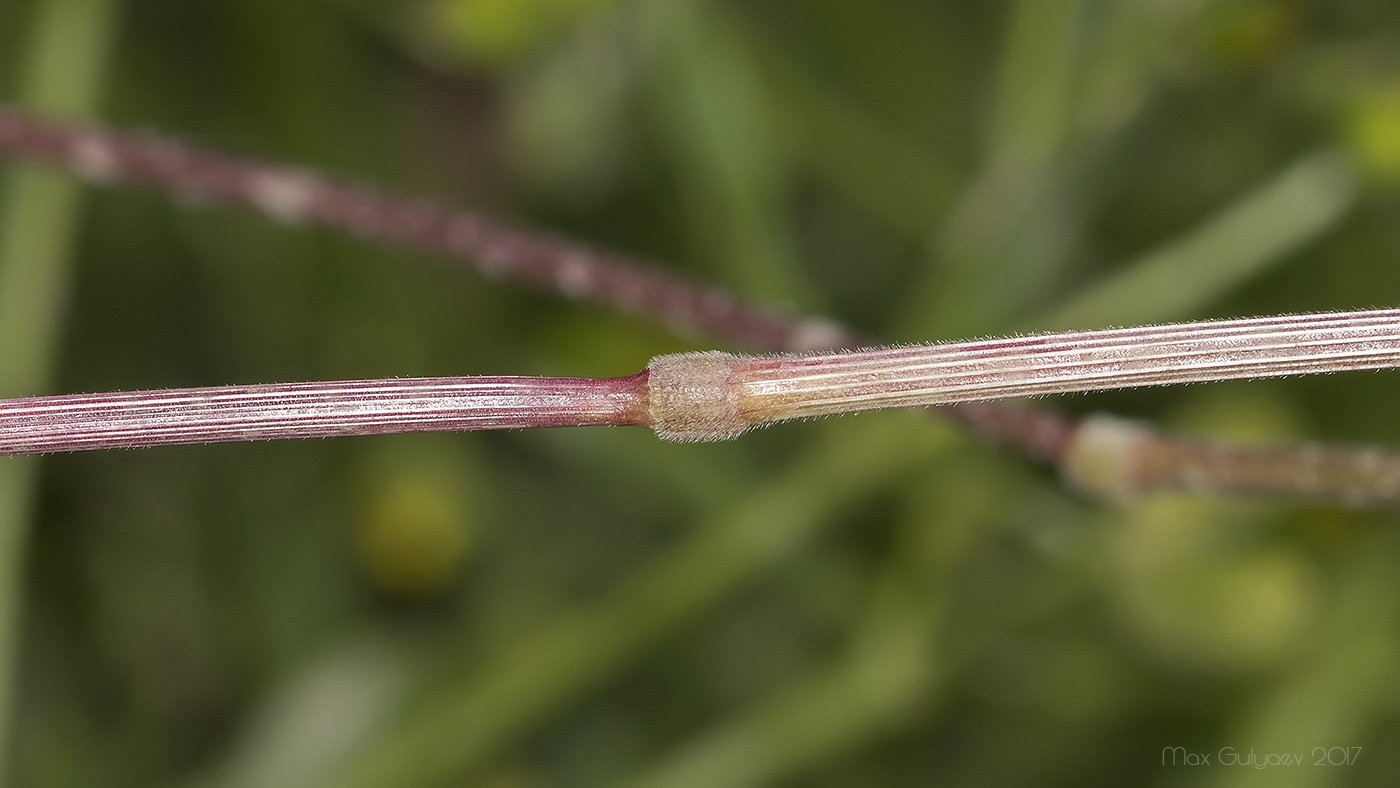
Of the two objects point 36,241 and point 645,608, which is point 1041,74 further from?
point 36,241

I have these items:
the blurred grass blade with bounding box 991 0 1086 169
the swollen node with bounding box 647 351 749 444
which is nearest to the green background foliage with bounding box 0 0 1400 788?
the blurred grass blade with bounding box 991 0 1086 169

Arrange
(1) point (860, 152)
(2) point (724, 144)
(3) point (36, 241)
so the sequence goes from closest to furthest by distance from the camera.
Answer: (3) point (36, 241) → (2) point (724, 144) → (1) point (860, 152)

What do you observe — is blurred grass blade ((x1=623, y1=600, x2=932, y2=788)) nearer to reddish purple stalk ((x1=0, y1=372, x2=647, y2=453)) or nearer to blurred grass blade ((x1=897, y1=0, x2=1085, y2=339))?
blurred grass blade ((x1=897, y1=0, x2=1085, y2=339))

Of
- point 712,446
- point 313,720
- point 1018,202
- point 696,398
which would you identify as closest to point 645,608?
point 712,446

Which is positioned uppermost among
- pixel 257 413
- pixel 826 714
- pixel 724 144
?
pixel 724 144

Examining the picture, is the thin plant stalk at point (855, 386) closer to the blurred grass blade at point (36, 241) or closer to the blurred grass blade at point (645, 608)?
the blurred grass blade at point (36, 241)

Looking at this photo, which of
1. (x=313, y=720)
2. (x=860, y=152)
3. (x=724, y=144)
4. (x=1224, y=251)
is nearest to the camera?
(x=1224, y=251)
